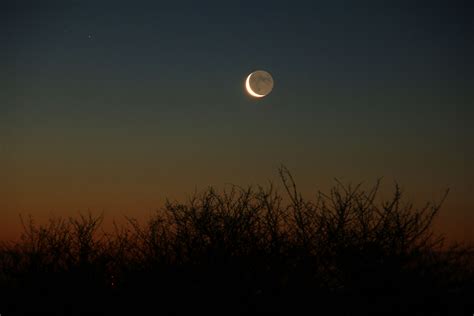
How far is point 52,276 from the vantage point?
72.2ft

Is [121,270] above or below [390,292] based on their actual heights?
above

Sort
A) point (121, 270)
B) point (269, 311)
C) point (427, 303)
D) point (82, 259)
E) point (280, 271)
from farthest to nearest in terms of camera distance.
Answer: point (82, 259) < point (121, 270) < point (280, 271) < point (269, 311) < point (427, 303)

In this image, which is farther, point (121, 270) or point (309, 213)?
point (121, 270)

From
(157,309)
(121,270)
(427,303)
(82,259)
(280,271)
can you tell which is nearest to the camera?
(427,303)

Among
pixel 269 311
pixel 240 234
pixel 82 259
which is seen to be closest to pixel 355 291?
pixel 269 311

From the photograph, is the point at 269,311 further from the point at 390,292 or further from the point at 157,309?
the point at 157,309

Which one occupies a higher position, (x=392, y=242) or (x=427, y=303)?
(x=392, y=242)

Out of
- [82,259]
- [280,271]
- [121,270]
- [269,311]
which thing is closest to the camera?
[269,311]

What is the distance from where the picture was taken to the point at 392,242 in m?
14.2

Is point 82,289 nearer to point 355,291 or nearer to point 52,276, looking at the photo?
point 52,276

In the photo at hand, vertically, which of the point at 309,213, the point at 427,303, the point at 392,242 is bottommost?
the point at 427,303

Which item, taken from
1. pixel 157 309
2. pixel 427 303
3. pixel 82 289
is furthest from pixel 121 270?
pixel 427 303

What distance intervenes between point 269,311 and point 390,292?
109 inches

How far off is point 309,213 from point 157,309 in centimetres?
489
